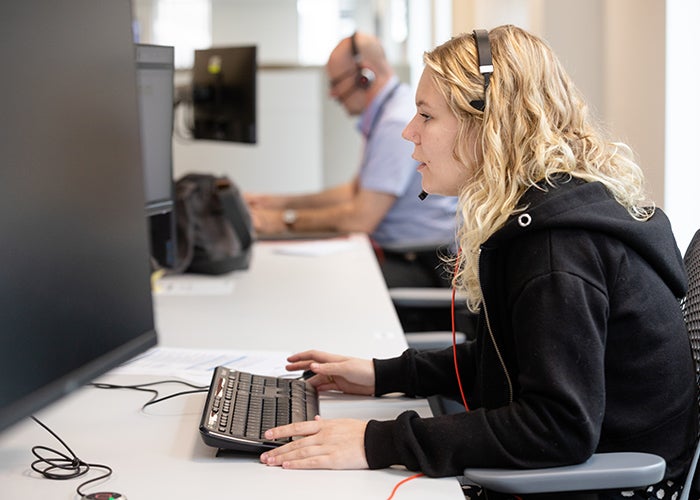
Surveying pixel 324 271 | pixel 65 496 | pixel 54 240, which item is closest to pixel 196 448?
pixel 65 496

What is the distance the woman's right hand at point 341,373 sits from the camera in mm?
1320

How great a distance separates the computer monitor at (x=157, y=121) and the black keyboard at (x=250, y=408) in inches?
25.5

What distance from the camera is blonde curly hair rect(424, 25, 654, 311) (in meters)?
1.10

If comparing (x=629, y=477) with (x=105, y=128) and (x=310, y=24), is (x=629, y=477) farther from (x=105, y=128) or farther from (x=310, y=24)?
(x=310, y=24)

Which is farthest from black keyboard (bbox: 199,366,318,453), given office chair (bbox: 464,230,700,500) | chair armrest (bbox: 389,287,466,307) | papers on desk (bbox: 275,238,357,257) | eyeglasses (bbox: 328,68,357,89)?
eyeglasses (bbox: 328,68,357,89)

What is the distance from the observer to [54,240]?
1.04 metres

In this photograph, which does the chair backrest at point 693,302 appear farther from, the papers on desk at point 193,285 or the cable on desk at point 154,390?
the papers on desk at point 193,285

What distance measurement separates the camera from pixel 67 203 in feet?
3.49

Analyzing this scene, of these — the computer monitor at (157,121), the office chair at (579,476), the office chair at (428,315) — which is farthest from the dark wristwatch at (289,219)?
the office chair at (579,476)

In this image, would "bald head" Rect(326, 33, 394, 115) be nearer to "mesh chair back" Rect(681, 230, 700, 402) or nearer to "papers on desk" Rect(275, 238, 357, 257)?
"papers on desk" Rect(275, 238, 357, 257)

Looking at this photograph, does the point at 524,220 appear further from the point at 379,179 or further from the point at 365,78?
the point at 365,78

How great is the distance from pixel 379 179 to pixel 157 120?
1.35 meters

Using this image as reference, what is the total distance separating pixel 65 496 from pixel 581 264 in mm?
626

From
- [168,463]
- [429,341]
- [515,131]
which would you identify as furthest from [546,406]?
[429,341]
